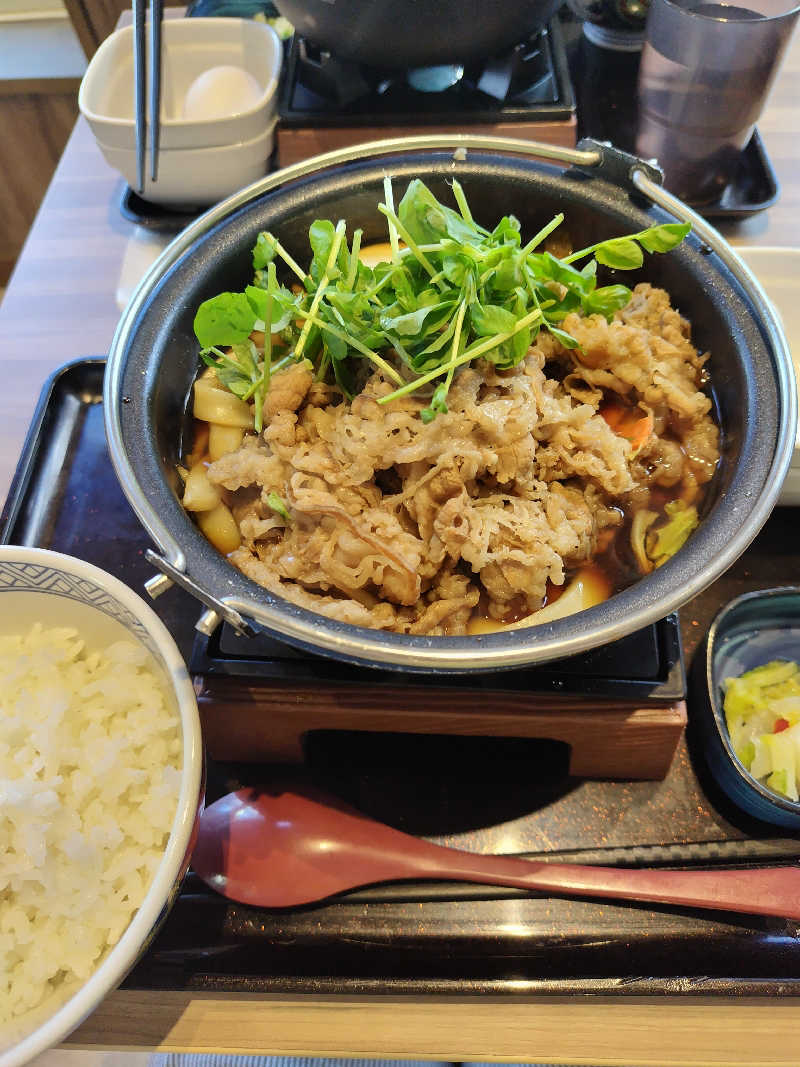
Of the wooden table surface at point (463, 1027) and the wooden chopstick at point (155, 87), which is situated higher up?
the wooden chopstick at point (155, 87)

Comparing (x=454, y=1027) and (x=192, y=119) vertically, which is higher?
(x=192, y=119)

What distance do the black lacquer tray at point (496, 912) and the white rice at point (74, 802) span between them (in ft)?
0.95

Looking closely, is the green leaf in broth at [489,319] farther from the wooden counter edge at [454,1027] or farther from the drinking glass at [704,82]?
the drinking glass at [704,82]

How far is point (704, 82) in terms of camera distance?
7.89ft

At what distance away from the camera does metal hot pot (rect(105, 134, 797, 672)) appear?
50.6 inches

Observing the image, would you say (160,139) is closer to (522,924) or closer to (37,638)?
(37,638)

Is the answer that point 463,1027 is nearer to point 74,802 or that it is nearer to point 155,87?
point 74,802

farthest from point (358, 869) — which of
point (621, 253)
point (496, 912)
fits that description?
point (621, 253)

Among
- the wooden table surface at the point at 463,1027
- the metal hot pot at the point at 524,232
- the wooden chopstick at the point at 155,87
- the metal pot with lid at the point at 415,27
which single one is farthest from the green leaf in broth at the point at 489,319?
→ the wooden chopstick at the point at 155,87

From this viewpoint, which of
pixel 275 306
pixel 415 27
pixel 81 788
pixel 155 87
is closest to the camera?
pixel 81 788

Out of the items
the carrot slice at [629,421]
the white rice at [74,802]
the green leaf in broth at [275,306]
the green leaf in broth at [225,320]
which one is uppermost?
the green leaf in broth at [275,306]

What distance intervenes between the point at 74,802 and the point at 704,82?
2.70m

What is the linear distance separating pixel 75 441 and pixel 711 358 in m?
1.75

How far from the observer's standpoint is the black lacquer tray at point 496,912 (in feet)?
4.96
